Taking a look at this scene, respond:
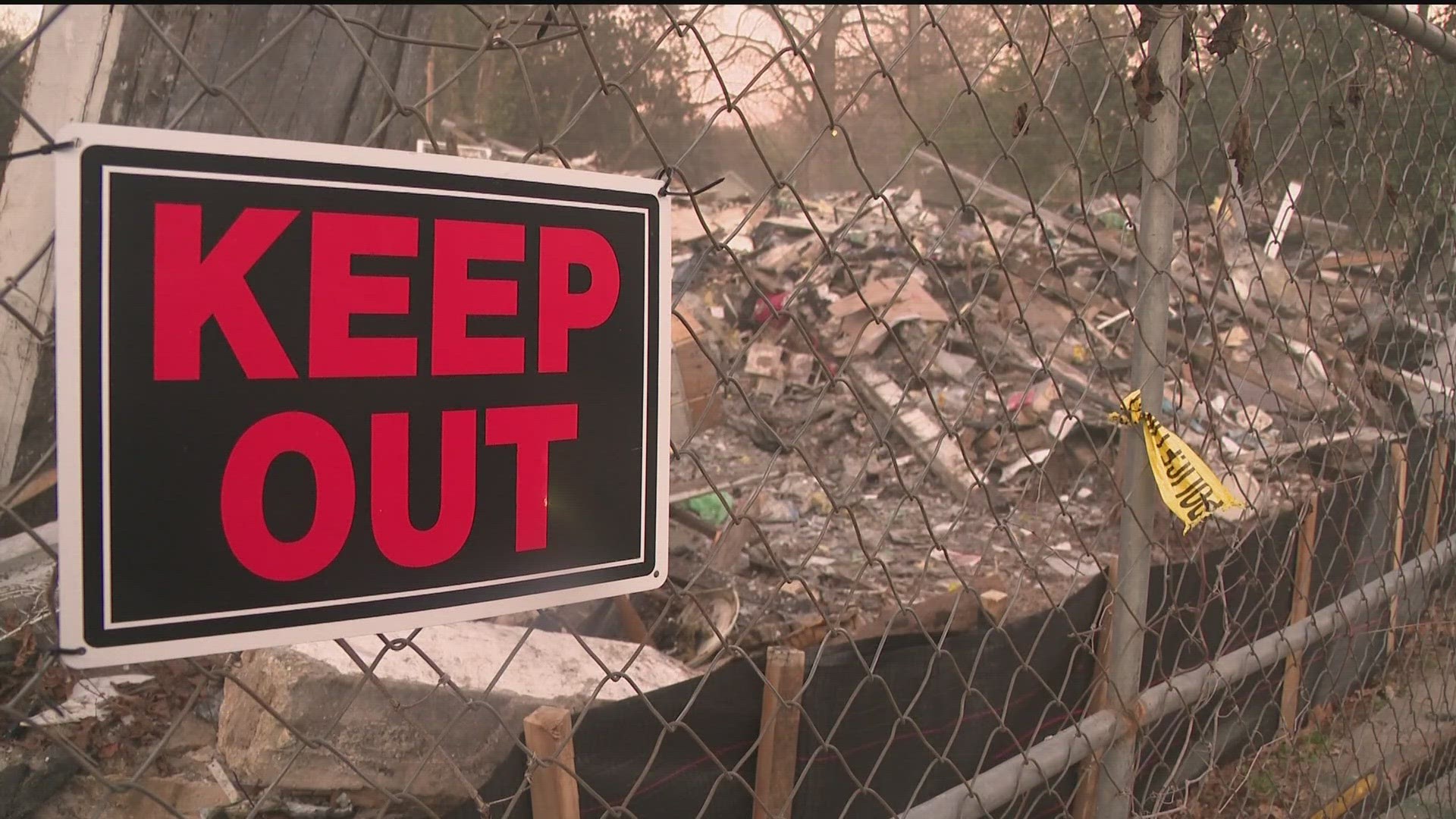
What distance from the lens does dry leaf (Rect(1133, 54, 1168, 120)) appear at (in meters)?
1.39

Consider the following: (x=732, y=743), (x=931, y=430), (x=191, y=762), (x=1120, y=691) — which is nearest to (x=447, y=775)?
(x=191, y=762)

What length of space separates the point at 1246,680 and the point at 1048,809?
3.27 feet

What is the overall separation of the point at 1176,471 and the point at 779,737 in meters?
0.75

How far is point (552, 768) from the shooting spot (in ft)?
3.56

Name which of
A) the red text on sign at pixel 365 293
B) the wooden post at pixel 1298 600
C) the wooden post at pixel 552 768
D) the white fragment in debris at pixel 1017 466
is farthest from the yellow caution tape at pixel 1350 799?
the white fragment in debris at pixel 1017 466

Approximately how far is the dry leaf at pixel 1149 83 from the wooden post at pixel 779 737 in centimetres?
94

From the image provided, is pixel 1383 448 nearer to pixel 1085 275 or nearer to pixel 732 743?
pixel 732 743

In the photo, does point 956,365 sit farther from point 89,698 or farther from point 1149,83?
point 1149,83

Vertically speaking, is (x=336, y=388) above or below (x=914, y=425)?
above

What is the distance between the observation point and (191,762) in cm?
256

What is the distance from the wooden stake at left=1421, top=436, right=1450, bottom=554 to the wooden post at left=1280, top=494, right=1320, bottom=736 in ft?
1.49

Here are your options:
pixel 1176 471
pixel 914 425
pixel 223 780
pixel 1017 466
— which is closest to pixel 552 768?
pixel 1176 471

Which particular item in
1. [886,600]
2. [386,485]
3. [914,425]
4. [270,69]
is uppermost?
[270,69]

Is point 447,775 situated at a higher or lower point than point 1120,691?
lower
